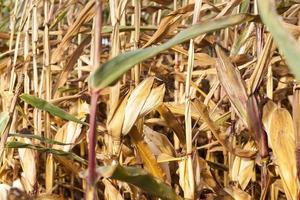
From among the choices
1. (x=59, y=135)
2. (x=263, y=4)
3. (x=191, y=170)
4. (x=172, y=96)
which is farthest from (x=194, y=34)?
(x=172, y=96)

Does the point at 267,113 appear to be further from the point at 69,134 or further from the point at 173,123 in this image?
the point at 69,134

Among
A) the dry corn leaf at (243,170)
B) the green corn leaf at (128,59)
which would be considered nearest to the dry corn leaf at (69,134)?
the dry corn leaf at (243,170)

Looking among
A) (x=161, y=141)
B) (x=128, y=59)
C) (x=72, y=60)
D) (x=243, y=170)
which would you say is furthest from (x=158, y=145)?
(x=128, y=59)

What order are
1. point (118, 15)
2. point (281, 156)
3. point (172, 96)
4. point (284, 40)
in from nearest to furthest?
point (284, 40) → point (281, 156) → point (118, 15) → point (172, 96)

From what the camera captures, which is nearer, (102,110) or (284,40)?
(284,40)

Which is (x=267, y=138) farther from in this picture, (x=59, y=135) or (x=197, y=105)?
(x=59, y=135)

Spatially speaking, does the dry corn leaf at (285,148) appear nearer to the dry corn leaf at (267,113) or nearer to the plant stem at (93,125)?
the dry corn leaf at (267,113)
